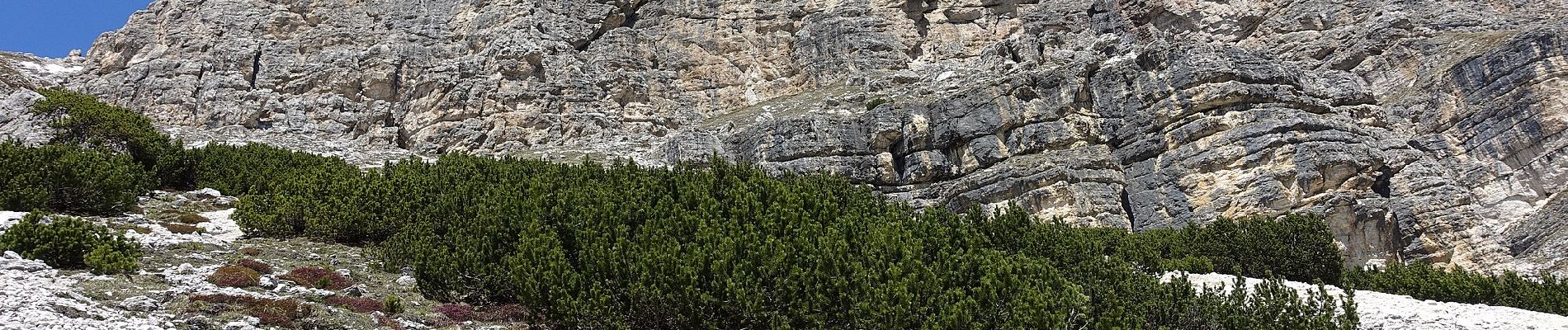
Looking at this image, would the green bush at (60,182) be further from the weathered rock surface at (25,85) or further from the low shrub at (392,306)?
the weathered rock surface at (25,85)

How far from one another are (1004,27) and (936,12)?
579 centimetres

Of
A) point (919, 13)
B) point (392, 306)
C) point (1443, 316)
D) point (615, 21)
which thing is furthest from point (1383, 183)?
point (615, 21)

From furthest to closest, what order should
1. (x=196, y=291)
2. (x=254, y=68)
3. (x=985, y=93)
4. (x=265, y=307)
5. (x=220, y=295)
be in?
(x=254, y=68), (x=985, y=93), (x=196, y=291), (x=220, y=295), (x=265, y=307)

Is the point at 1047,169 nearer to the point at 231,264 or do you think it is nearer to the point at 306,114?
the point at 231,264

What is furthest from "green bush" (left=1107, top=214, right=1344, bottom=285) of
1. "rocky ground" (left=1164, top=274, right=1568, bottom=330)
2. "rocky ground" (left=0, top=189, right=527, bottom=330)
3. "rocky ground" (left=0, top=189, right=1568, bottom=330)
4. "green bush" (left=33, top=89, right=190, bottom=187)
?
"green bush" (left=33, top=89, right=190, bottom=187)

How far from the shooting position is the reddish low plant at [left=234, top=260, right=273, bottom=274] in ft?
62.7

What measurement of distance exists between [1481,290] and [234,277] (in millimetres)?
28338

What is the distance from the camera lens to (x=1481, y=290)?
24.4m

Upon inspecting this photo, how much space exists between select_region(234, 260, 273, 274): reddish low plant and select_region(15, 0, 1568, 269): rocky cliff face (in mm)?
29719

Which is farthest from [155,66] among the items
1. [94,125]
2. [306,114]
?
[94,125]

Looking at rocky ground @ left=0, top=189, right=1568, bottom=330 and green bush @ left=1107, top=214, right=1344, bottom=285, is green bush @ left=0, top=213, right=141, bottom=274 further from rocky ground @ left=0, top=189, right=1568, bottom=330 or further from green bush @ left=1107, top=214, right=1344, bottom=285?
green bush @ left=1107, top=214, right=1344, bottom=285

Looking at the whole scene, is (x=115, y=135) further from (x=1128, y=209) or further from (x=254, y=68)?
(x=1128, y=209)

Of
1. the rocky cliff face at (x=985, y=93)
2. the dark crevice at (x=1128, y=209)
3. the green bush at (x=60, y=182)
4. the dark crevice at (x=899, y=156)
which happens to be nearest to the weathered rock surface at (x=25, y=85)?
the rocky cliff face at (x=985, y=93)

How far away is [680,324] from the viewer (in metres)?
16.0
